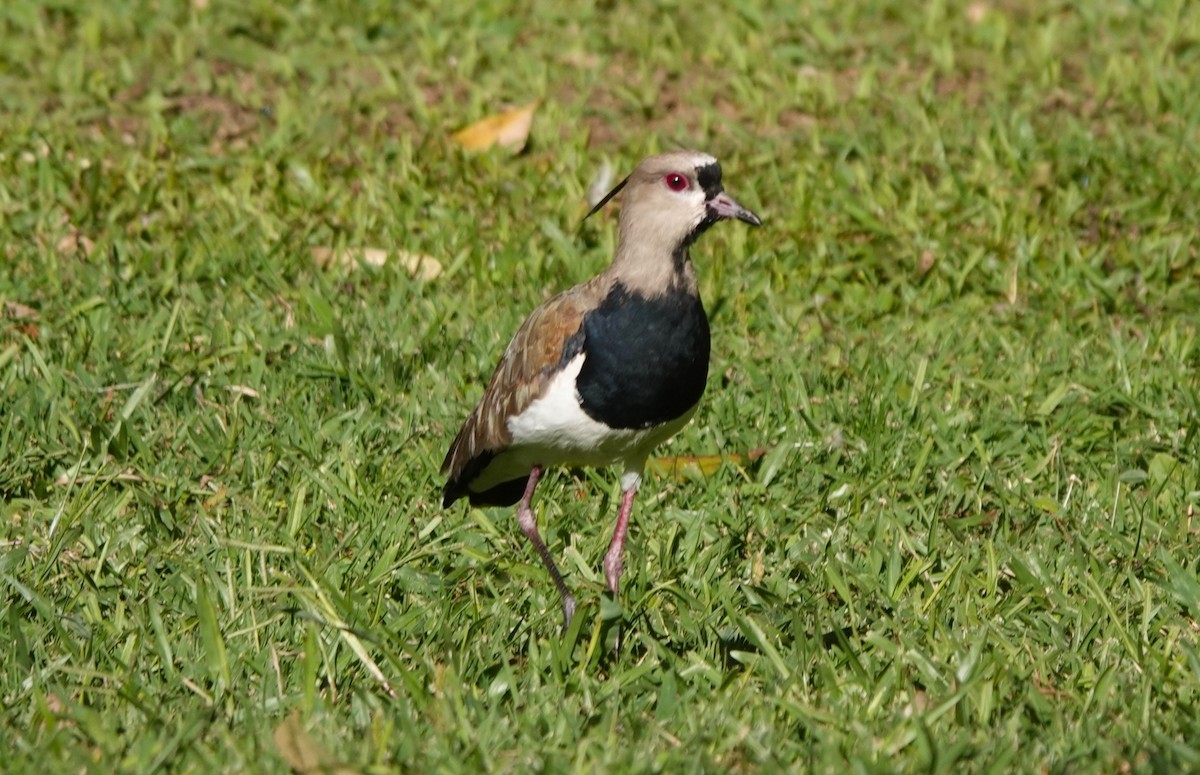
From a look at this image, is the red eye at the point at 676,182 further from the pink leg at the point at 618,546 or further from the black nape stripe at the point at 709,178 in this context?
the pink leg at the point at 618,546

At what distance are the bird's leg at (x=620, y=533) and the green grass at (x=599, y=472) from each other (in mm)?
79

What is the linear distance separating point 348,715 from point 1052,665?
6.11ft

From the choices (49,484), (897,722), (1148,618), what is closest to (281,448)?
(49,484)

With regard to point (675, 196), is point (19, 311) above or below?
below

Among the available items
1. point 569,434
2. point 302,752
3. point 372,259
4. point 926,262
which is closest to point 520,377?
point 569,434

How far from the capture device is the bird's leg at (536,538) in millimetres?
4844

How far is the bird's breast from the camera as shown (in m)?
4.80

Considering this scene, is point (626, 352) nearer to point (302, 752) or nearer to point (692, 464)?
point (692, 464)

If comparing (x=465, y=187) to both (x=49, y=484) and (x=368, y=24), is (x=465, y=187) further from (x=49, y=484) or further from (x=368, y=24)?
(x=49, y=484)

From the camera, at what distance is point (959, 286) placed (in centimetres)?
692

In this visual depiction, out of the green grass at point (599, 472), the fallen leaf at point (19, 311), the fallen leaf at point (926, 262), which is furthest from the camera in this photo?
the fallen leaf at point (926, 262)

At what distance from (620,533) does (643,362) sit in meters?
0.62

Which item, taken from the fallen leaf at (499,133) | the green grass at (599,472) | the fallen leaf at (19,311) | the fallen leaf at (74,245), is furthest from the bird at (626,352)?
the fallen leaf at (499,133)

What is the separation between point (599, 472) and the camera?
5922 millimetres
